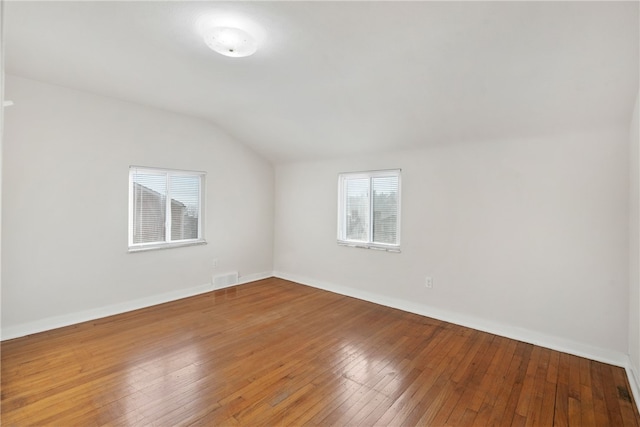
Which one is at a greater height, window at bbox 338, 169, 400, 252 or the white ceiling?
the white ceiling

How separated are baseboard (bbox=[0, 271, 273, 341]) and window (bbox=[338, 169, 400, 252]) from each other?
7.63 ft

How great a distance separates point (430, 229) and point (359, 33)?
2.45m

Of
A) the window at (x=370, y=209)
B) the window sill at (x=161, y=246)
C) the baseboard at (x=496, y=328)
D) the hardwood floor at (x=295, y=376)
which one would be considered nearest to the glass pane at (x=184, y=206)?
the window sill at (x=161, y=246)

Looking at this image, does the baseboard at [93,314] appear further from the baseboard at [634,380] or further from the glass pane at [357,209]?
the baseboard at [634,380]

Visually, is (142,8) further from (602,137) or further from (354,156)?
(602,137)

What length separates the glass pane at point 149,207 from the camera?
3965 mm

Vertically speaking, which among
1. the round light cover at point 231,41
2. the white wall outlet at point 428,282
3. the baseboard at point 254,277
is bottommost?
the baseboard at point 254,277

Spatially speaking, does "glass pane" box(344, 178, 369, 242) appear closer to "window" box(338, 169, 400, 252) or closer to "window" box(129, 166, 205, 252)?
"window" box(338, 169, 400, 252)

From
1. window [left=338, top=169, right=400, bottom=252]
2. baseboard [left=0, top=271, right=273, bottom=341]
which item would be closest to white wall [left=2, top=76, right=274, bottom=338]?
baseboard [left=0, top=271, right=273, bottom=341]

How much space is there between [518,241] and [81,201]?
475cm

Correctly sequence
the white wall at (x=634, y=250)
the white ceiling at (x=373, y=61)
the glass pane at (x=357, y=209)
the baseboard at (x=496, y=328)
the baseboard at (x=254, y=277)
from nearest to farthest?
the white ceiling at (x=373, y=61) < the white wall at (x=634, y=250) < the baseboard at (x=496, y=328) < the glass pane at (x=357, y=209) < the baseboard at (x=254, y=277)

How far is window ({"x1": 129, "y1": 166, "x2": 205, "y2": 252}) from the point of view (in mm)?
3959

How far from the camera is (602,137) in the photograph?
9.19 feet

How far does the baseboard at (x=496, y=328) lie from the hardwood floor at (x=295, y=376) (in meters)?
0.10
